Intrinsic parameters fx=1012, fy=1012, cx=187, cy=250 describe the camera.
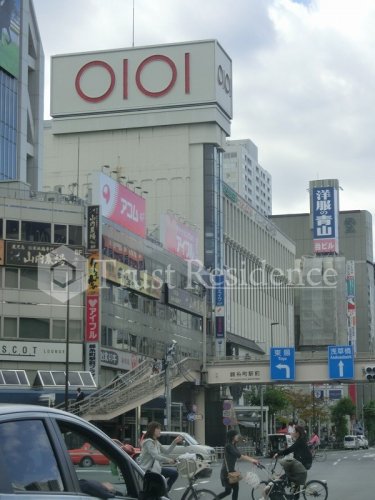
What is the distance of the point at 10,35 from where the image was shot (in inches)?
3039

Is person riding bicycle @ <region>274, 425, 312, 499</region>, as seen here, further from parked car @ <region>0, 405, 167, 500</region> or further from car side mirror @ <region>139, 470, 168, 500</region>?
car side mirror @ <region>139, 470, 168, 500</region>

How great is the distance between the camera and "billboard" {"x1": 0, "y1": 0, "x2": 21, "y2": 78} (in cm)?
7619

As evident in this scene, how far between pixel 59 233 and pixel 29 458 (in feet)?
175

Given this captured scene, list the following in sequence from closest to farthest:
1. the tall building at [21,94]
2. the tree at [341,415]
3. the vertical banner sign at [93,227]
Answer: the vertical banner sign at [93,227] < the tall building at [21,94] < the tree at [341,415]

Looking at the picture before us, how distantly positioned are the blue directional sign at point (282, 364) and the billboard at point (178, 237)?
41.4ft

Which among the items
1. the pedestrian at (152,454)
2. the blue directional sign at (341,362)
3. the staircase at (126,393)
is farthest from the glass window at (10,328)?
the pedestrian at (152,454)

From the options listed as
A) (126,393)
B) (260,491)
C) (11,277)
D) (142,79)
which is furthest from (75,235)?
Answer: (142,79)

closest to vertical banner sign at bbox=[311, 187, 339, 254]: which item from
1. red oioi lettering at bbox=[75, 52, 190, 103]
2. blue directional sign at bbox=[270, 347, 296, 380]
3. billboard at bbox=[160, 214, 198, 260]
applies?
red oioi lettering at bbox=[75, 52, 190, 103]

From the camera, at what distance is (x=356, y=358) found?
216 feet

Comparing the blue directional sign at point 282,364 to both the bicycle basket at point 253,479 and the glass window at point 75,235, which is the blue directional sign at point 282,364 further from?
the bicycle basket at point 253,479

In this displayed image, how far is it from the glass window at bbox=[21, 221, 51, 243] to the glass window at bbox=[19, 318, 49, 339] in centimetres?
456

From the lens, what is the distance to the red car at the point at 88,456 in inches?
241

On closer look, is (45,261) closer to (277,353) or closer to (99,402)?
(99,402)

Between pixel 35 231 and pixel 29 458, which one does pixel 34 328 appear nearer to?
pixel 35 231
